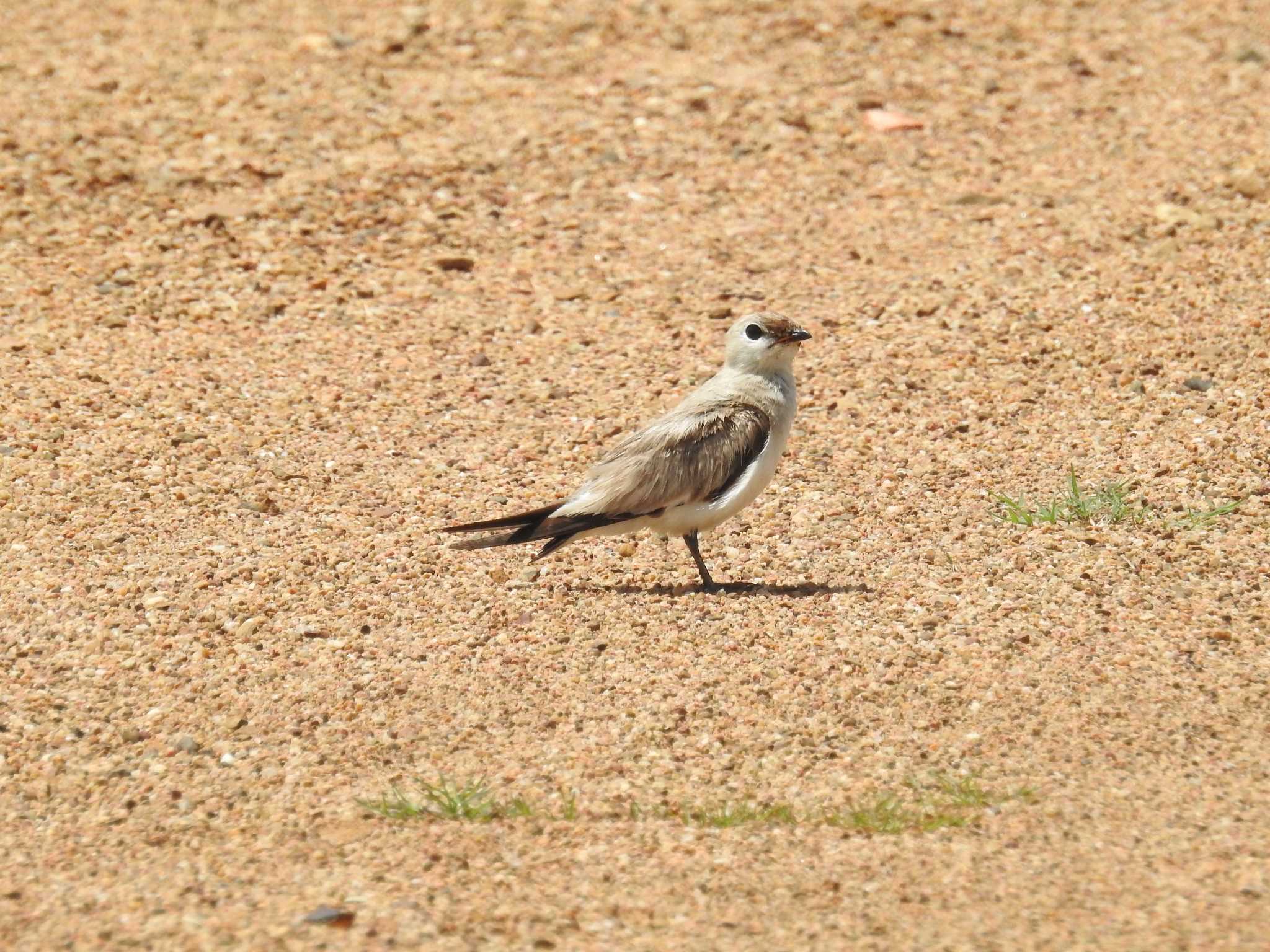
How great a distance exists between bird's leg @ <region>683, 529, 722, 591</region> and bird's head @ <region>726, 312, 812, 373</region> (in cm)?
76

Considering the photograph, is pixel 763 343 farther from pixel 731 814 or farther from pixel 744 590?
pixel 731 814

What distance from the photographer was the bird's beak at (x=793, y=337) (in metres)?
6.40

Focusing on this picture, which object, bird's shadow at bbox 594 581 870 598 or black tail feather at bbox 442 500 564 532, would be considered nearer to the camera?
black tail feather at bbox 442 500 564 532

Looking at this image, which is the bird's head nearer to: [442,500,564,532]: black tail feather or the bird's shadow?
the bird's shadow

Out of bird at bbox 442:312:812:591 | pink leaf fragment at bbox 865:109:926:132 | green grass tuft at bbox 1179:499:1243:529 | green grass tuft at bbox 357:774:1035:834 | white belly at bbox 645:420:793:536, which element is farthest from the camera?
pink leaf fragment at bbox 865:109:926:132

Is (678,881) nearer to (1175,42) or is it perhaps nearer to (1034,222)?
(1034,222)

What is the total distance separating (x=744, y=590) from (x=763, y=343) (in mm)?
1022

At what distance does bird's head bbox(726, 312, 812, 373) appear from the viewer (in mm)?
6414

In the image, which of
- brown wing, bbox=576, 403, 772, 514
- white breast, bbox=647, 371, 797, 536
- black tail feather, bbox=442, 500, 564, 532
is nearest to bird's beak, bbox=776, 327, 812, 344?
brown wing, bbox=576, 403, 772, 514

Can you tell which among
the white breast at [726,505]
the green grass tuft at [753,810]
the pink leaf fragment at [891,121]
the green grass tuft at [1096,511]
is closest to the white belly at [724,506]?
the white breast at [726,505]

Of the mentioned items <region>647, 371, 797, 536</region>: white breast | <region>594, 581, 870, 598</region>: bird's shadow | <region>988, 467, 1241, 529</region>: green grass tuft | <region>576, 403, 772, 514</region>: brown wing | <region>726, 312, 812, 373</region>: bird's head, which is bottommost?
<region>594, 581, 870, 598</region>: bird's shadow

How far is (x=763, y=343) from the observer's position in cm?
644

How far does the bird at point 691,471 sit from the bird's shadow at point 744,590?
5cm

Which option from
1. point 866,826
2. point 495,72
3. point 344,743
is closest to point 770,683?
point 866,826
